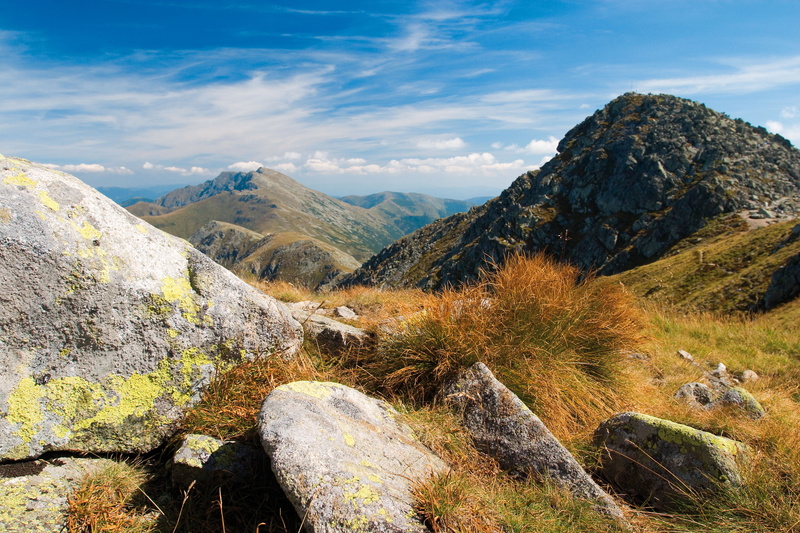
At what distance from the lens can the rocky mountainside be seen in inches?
3812

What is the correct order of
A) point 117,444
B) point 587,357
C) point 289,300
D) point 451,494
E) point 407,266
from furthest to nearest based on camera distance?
point 407,266 < point 289,300 < point 587,357 < point 117,444 < point 451,494

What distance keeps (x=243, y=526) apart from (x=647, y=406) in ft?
18.6

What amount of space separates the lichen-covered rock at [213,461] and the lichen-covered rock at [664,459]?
387 cm

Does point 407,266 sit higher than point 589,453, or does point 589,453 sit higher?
point 589,453

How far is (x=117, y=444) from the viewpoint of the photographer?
4059 mm

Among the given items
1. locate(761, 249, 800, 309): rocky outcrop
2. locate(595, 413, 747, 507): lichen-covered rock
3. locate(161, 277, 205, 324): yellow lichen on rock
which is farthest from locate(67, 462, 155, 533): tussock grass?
locate(761, 249, 800, 309): rocky outcrop

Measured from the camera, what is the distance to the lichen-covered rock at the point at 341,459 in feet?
9.23

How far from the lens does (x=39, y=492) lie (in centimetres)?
336

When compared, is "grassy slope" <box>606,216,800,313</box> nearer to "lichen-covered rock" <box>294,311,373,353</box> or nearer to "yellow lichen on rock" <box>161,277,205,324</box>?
"lichen-covered rock" <box>294,311,373,353</box>

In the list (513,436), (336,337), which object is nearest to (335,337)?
(336,337)

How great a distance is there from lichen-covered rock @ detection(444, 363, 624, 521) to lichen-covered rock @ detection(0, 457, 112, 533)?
3.82 meters

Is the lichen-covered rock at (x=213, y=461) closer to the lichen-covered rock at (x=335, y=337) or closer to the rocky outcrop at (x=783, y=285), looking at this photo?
the lichen-covered rock at (x=335, y=337)

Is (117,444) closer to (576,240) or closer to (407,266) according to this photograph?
(576,240)

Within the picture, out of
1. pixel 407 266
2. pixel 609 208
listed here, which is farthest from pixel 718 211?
pixel 407 266
